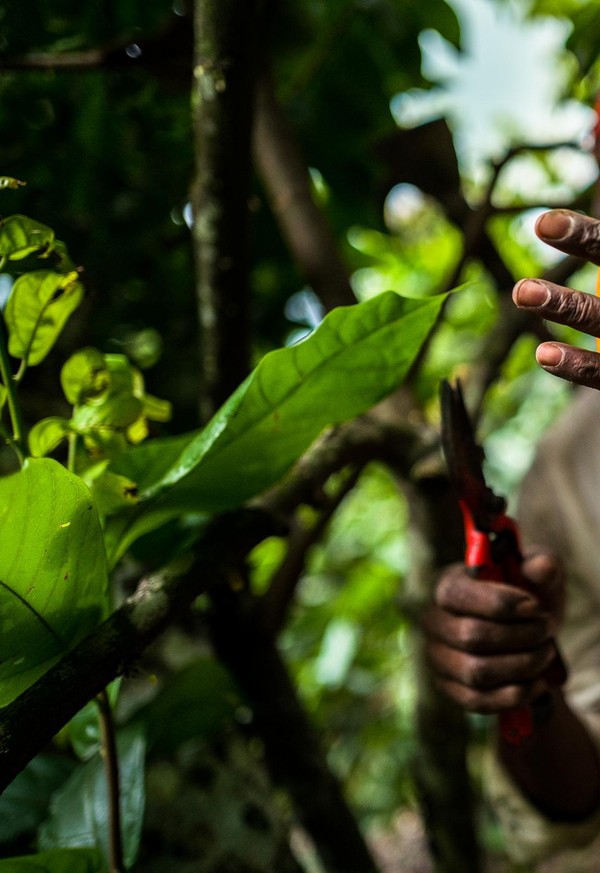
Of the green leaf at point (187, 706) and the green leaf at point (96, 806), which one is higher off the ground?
the green leaf at point (96, 806)

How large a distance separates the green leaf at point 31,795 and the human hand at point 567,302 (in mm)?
449

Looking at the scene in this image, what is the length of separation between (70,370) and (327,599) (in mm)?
1278

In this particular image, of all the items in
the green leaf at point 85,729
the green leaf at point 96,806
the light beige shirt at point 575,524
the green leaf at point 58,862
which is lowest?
the light beige shirt at point 575,524

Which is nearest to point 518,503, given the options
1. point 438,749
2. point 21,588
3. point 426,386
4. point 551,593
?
point 426,386

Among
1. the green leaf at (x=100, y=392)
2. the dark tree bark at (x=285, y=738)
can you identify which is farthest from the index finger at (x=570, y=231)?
the dark tree bark at (x=285, y=738)

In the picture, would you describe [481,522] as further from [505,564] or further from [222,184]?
[222,184]

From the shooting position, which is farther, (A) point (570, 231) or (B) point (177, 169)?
(B) point (177, 169)

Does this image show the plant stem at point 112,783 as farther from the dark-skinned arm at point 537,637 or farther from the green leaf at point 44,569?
the dark-skinned arm at point 537,637

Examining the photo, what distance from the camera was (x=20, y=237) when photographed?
0.39 m

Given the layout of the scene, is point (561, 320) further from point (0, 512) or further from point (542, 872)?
point (542, 872)

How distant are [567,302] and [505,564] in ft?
0.96

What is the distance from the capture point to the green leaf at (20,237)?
0.38 metres

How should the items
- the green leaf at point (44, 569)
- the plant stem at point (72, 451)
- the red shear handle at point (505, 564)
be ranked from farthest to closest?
the red shear handle at point (505, 564) → the plant stem at point (72, 451) → the green leaf at point (44, 569)

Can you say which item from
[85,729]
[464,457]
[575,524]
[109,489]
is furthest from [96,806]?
[575,524]
